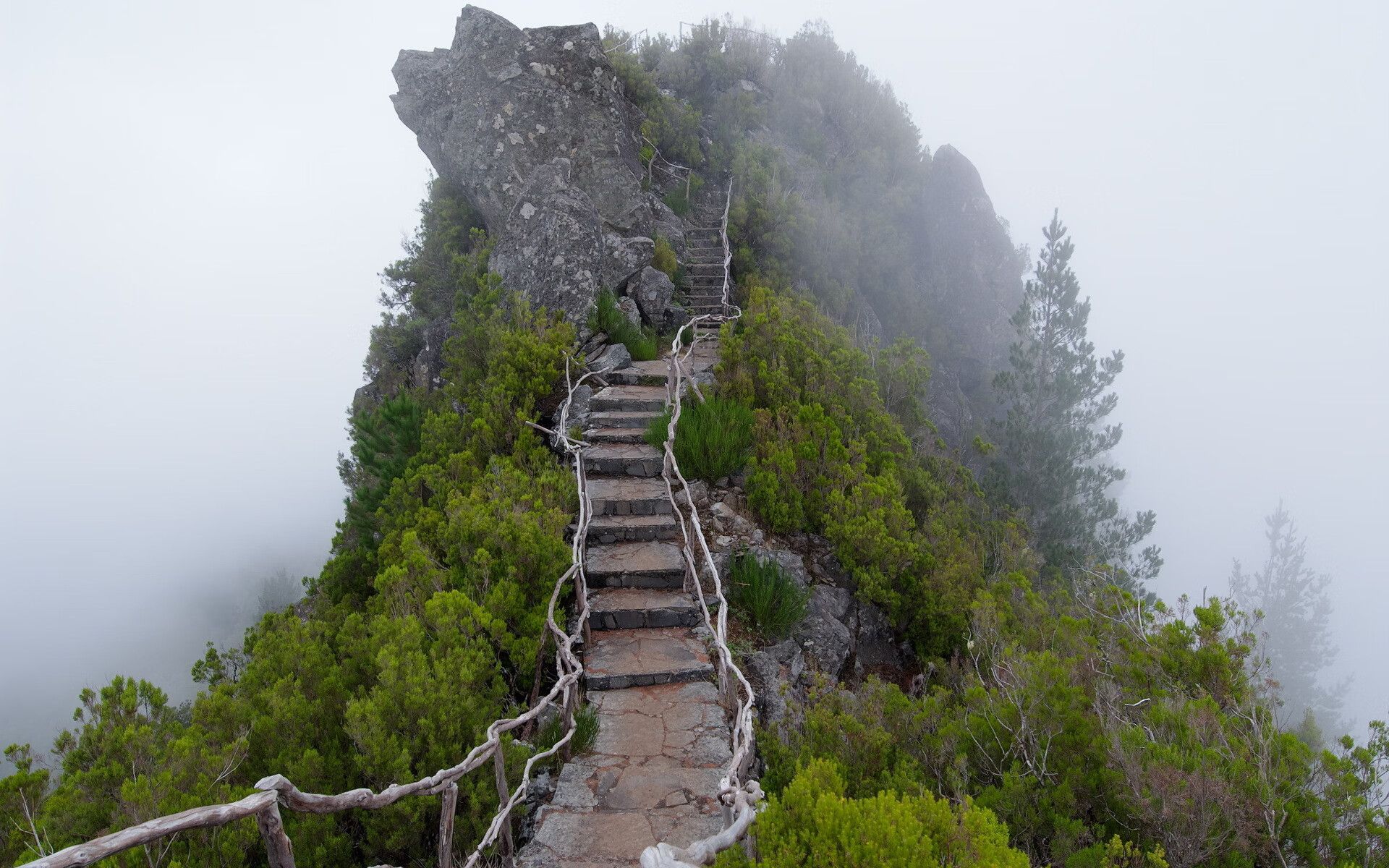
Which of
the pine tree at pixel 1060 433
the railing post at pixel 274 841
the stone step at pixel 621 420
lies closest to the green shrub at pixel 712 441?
the stone step at pixel 621 420

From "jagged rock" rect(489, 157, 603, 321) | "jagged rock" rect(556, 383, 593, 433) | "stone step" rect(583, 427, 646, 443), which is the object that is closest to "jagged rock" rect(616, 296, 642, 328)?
"jagged rock" rect(489, 157, 603, 321)

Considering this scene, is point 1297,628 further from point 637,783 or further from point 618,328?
point 637,783

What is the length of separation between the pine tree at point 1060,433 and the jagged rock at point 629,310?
8.78 metres

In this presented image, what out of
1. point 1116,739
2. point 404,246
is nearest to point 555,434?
point 1116,739

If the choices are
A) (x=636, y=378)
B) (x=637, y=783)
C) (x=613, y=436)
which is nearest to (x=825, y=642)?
(x=637, y=783)

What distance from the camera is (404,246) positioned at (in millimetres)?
14609

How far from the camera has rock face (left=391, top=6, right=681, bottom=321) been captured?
36.7ft

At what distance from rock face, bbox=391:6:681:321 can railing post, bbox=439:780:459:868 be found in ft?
28.6

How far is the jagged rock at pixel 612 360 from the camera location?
393 inches

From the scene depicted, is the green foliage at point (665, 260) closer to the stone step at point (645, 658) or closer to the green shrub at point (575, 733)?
the stone step at point (645, 658)

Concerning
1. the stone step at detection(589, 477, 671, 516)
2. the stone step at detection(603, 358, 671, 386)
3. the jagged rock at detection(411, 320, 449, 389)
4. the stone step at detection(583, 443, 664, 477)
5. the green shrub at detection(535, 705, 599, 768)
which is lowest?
the green shrub at detection(535, 705, 599, 768)

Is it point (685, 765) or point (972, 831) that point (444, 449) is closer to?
point (685, 765)

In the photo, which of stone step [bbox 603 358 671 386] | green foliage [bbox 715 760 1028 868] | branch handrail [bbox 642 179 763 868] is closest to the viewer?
green foliage [bbox 715 760 1028 868]

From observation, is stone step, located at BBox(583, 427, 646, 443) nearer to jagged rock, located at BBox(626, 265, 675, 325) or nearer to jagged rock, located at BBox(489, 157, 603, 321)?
jagged rock, located at BBox(489, 157, 603, 321)
